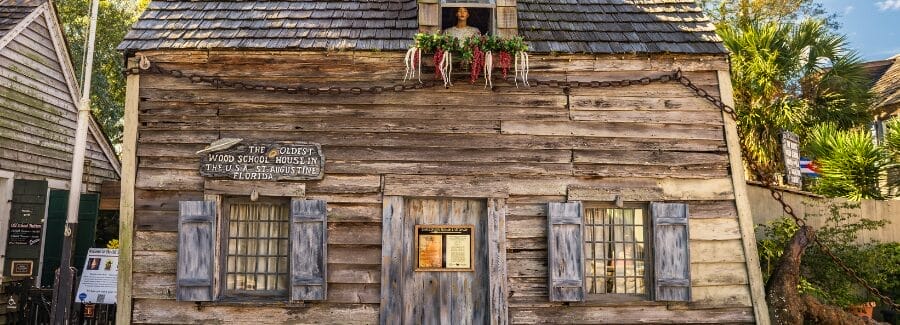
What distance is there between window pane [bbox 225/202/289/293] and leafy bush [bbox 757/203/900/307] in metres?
6.28

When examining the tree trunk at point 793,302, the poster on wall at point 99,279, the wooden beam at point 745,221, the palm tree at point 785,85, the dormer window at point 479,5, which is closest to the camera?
the tree trunk at point 793,302

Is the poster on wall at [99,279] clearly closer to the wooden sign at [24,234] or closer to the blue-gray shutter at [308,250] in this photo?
the wooden sign at [24,234]

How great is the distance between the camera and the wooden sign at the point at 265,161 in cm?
643

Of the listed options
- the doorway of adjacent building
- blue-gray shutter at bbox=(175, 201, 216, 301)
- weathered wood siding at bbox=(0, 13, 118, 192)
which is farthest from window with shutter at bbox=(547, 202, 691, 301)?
weathered wood siding at bbox=(0, 13, 118, 192)

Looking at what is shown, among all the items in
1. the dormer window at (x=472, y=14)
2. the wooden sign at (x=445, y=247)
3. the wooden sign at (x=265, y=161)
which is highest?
the dormer window at (x=472, y=14)

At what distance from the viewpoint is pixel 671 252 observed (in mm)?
6480

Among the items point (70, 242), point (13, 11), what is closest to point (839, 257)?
point (70, 242)

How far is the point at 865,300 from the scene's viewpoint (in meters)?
8.20

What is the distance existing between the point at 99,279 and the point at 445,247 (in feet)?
14.1

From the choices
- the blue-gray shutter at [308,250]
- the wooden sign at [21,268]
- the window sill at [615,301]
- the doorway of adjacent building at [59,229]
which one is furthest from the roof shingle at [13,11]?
the window sill at [615,301]

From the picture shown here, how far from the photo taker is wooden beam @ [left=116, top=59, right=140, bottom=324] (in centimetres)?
631

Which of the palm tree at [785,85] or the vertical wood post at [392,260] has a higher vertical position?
the palm tree at [785,85]

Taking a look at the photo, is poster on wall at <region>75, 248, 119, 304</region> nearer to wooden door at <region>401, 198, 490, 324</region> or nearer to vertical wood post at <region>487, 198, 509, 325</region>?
wooden door at <region>401, 198, 490, 324</region>

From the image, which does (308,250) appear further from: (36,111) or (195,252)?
(36,111)
